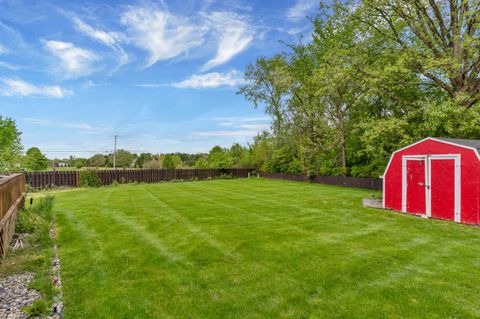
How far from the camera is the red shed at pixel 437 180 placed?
23.9 feet

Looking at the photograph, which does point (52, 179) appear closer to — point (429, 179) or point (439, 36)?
point (429, 179)

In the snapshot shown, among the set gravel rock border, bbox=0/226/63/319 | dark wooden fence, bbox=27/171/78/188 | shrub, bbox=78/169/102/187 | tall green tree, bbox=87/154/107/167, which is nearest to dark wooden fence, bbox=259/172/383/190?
shrub, bbox=78/169/102/187

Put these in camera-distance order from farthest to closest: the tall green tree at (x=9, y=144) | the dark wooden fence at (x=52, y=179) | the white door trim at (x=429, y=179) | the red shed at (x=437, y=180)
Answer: the dark wooden fence at (x=52, y=179)
the tall green tree at (x=9, y=144)
the white door trim at (x=429, y=179)
the red shed at (x=437, y=180)

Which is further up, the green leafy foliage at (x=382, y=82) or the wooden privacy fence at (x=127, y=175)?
the green leafy foliage at (x=382, y=82)

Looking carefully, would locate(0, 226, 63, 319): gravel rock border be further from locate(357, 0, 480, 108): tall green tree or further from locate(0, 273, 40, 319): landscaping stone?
locate(357, 0, 480, 108): tall green tree

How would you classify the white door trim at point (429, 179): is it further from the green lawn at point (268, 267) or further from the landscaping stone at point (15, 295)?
the landscaping stone at point (15, 295)

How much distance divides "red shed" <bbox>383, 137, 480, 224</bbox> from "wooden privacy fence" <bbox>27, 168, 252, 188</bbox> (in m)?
19.9

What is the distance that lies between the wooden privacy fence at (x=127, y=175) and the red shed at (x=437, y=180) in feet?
65.2

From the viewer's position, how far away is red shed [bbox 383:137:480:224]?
7.27 m

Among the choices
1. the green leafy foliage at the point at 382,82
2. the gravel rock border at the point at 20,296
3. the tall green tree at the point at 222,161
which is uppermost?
the green leafy foliage at the point at 382,82

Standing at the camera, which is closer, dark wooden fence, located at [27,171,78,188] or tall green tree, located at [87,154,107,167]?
dark wooden fence, located at [27,171,78,188]

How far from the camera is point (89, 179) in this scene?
21.7 meters

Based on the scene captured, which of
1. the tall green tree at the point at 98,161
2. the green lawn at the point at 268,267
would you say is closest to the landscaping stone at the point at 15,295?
the green lawn at the point at 268,267

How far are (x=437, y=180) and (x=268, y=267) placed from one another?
631 cm
